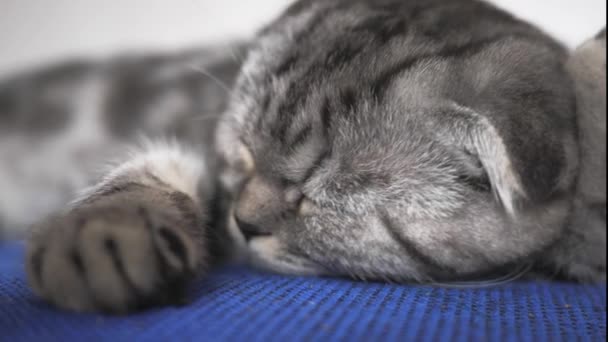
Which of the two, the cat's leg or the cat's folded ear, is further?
the cat's folded ear

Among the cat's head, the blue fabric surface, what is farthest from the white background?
the blue fabric surface

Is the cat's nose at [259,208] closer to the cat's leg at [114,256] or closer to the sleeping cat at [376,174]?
the sleeping cat at [376,174]

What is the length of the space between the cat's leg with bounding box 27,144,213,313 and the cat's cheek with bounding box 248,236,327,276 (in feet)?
0.55

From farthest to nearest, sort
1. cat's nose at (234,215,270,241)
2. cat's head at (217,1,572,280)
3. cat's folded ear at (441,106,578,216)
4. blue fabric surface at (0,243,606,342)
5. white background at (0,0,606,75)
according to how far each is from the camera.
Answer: white background at (0,0,606,75)
cat's nose at (234,215,270,241)
cat's head at (217,1,572,280)
cat's folded ear at (441,106,578,216)
blue fabric surface at (0,243,606,342)

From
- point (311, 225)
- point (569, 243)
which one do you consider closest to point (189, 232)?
point (311, 225)

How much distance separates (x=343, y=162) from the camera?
78 cm

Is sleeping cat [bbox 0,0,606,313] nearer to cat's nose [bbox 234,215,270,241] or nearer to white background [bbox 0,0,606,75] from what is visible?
cat's nose [bbox 234,215,270,241]

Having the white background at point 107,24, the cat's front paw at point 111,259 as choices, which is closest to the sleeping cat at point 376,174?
the cat's front paw at point 111,259

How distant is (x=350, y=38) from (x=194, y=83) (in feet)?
2.23

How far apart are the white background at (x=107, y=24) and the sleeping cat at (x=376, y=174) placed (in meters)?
0.95

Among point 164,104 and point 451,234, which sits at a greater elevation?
point 164,104

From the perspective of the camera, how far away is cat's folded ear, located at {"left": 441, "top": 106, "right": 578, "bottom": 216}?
65 centimetres

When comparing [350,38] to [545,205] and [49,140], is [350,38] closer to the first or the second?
[545,205]

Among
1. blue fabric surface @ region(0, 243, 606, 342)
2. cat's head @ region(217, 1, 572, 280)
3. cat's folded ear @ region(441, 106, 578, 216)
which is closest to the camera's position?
blue fabric surface @ region(0, 243, 606, 342)
